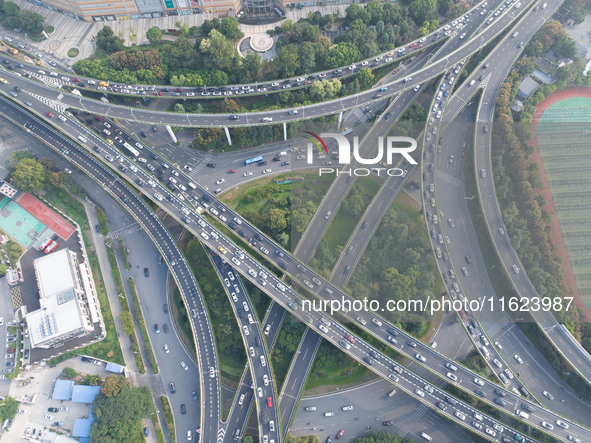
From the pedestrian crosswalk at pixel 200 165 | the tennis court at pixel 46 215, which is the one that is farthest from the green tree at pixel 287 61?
the tennis court at pixel 46 215

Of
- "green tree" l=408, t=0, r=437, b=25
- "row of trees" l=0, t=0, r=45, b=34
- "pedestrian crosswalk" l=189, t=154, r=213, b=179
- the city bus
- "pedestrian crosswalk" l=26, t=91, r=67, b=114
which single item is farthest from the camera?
"green tree" l=408, t=0, r=437, b=25

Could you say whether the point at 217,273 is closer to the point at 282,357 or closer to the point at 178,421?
the point at 282,357

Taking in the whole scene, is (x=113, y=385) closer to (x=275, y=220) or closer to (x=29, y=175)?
(x=275, y=220)

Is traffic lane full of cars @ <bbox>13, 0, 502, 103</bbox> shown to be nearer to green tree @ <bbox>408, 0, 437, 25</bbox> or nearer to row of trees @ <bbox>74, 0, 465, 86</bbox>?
row of trees @ <bbox>74, 0, 465, 86</bbox>

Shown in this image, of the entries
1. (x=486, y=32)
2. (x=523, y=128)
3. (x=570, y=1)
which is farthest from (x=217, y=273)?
(x=570, y=1)

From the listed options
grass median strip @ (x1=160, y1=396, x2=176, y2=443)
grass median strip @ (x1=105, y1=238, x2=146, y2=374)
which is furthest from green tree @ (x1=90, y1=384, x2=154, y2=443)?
grass median strip @ (x1=105, y1=238, x2=146, y2=374)

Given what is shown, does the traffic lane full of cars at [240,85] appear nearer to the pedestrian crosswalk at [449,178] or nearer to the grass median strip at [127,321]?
the pedestrian crosswalk at [449,178]
